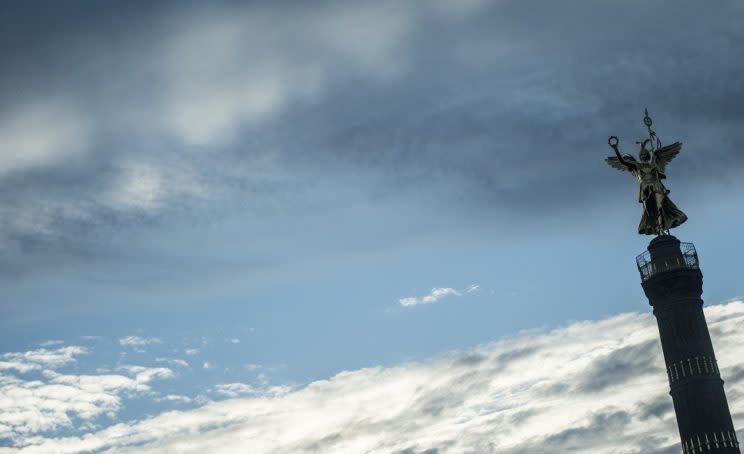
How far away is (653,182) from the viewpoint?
7825cm

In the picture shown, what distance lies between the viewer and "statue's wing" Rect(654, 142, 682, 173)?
3113 inches

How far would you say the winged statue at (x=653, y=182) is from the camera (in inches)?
3046

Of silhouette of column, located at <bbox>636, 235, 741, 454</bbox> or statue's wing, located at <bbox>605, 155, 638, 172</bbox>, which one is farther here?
statue's wing, located at <bbox>605, 155, 638, 172</bbox>

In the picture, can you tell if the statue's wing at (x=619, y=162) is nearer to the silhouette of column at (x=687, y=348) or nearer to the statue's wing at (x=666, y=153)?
the statue's wing at (x=666, y=153)

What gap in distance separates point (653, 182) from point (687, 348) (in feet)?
45.5

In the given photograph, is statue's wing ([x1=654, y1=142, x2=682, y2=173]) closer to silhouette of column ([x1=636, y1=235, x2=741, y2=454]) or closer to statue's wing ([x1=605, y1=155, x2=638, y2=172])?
statue's wing ([x1=605, y1=155, x2=638, y2=172])

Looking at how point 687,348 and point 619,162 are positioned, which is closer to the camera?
point 687,348

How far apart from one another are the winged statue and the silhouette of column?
154cm

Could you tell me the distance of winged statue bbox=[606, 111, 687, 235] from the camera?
7736cm

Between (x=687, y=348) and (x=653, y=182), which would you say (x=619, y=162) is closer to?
(x=653, y=182)

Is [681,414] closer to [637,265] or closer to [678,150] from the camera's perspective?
[637,265]

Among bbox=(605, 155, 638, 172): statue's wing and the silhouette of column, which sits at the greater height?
bbox=(605, 155, 638, 172): statue's wing

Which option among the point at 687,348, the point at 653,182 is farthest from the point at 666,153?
the point at 687,348

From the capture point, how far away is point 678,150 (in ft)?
260
